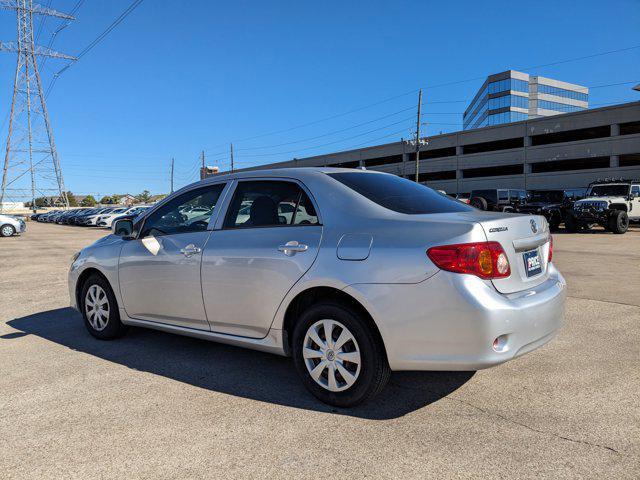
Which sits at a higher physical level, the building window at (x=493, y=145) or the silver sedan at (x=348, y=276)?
the building window at (x=493, y=145)

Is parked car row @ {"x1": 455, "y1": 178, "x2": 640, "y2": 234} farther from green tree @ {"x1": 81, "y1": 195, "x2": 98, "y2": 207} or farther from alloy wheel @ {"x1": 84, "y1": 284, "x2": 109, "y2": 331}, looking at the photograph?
green tree @ {"x1": 81, "y1": 195, "x2": 98, "y2": 207}

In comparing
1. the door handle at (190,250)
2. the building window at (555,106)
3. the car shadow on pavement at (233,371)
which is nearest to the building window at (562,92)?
the building window at (555,106)

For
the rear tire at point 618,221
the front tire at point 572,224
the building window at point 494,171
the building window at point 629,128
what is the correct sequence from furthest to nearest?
the building window at point 494,171 → the building window at point 629,128 → the front tire at point 572,224 → the rear tire at point 618,221

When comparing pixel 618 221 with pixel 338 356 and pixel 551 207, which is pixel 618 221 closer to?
pixel 551 207

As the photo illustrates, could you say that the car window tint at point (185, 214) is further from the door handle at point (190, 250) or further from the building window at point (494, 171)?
the building window at point (494, 171)

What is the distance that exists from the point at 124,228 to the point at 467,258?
3304 mm

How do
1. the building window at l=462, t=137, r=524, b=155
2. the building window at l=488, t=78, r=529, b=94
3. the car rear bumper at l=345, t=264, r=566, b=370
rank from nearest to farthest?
1. the car rear bumper at l=345, t=264, r=566, b=370
2. the building window at l=462, t=137, r=524, b=155
3. the building window at l=488, t=78, r=529, b=94

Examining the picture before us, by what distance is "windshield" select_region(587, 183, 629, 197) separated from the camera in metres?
20.7

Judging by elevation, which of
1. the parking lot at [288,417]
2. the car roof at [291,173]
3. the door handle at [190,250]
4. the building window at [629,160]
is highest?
the building window at [629,160]

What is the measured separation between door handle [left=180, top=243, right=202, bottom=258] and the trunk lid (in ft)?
7.29

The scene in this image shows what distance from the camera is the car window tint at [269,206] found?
366 centimetres

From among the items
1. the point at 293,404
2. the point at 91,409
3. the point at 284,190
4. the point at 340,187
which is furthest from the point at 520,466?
the point at 91,409

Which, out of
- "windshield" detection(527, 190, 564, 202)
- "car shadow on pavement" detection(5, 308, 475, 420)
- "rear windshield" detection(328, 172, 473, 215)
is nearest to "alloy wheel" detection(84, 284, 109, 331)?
"car shadow on pavement" detection(5, 308, 475, 420)

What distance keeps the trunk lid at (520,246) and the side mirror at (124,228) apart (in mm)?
3213
